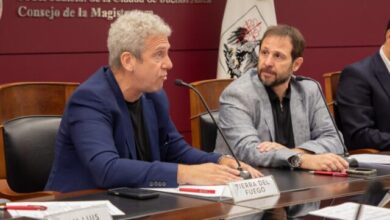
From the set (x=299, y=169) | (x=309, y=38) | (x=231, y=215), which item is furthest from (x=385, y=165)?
(x=309, y=38)

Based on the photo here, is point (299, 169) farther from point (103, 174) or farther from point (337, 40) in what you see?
point (337, 40)

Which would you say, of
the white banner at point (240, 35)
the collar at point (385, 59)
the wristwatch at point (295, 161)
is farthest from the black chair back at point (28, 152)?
the collar at point (385, 59)

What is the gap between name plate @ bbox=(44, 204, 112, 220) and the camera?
1808 millimetres

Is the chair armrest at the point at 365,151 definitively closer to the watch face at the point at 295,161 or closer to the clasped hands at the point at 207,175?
the watch face at the point at 295,161

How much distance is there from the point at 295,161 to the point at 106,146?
2.60ft

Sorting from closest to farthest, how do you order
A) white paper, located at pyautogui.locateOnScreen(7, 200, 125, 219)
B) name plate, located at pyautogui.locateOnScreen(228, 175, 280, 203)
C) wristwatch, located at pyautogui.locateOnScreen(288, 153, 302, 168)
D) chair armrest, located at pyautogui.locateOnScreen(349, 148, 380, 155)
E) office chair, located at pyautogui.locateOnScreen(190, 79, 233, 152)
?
white paper, located at pyautogui.locateOnScreen(7, 200, 125, 219) → name plate, located at pyautogui.locateOnScreen(228, 175, 280, 203) → wristwatch, located at pyautogui.locateOnScreen(288, 153, 302, 168) → office chair, located at pyautogui.locateOnScreen(190, 79, 233, 152) → chair armrest, located at pyautogui.locateOnScreen(349, 148, 380, 155)

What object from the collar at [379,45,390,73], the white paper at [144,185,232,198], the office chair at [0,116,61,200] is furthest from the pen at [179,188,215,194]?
the collar at [379,45,390,73]

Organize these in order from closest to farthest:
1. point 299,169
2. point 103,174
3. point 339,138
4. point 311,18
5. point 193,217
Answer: point 193,217 → point 103,174 → point 299,169 → point 339,138 → point 311,18

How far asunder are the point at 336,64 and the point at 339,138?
2.67 m

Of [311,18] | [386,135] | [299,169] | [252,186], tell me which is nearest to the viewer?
[252,186]

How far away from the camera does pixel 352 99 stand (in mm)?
4023

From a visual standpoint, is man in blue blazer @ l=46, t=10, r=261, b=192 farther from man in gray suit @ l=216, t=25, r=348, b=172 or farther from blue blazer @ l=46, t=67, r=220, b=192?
man in gray suit @ l=216, t=25, r=348, b=172

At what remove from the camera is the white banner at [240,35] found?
4703mm

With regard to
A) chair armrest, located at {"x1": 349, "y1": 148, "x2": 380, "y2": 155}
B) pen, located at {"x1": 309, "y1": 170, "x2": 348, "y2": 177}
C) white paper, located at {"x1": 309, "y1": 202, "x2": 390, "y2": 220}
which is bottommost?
chair armrest, located at {"x1": 349, "y1": 148, "x2": 380, "y2": 155}
